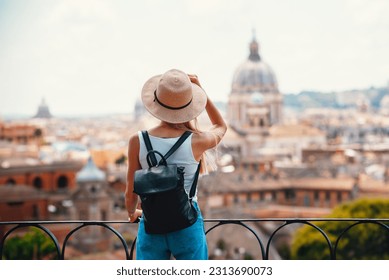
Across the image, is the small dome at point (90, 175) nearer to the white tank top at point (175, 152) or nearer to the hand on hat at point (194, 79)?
the hand on hat at point (194, 79)

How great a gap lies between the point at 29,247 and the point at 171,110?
967cm

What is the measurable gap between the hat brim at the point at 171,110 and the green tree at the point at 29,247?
9068 millimetres

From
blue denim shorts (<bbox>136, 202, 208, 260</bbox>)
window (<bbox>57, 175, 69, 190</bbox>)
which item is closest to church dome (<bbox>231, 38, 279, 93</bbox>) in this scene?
window (<bbox>57, 175, 69, 190</bbox>)

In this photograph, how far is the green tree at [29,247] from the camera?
1066 cm

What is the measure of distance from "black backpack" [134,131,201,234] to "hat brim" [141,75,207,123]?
36 mm

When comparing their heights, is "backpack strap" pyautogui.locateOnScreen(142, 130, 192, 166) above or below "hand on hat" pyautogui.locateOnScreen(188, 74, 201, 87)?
below

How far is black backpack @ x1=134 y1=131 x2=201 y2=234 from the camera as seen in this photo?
1.54m

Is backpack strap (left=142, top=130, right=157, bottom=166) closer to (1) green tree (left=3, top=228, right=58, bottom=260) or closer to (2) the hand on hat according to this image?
(2) the hand on hat

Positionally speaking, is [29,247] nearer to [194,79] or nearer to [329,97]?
[194,79]

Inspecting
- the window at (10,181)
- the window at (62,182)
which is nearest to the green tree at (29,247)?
the window at (10,181)

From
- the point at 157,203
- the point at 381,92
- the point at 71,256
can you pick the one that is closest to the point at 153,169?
the point at 157,203

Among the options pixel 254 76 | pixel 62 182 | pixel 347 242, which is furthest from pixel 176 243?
pixel 254 76

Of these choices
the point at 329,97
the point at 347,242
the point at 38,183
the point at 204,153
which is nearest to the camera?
the point at 204,153

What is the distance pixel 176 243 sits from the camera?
1.62 m
